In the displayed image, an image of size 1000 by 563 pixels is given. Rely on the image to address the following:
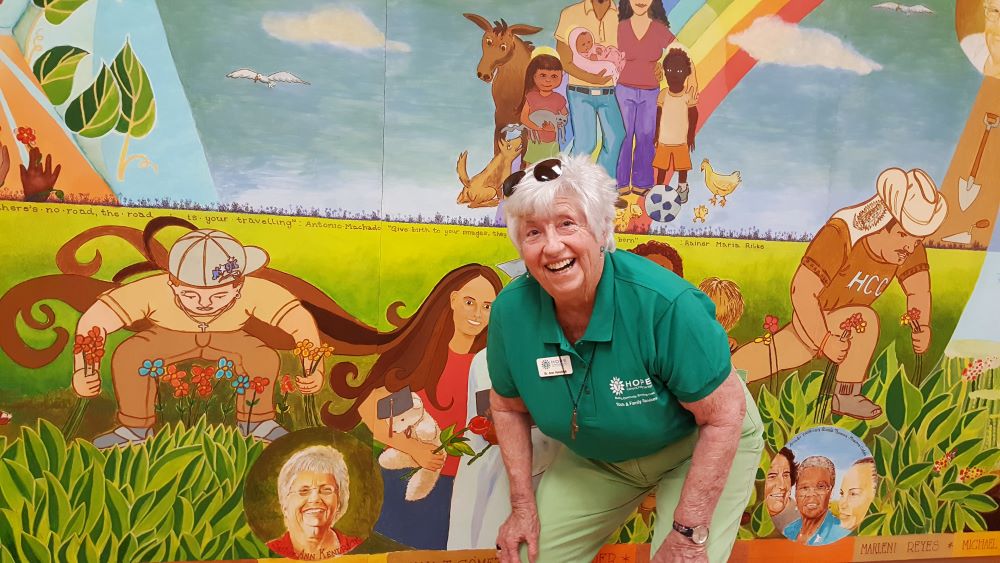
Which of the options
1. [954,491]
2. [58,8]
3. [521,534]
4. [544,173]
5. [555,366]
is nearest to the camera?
[544,173]

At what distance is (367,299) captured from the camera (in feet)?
8.78

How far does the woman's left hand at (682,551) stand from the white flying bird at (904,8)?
2254mm

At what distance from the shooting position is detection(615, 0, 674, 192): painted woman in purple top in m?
2.77

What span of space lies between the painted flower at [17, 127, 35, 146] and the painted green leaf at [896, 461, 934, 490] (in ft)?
11.6

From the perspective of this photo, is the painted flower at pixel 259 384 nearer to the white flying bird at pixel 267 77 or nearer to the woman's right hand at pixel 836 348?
the white flying bird at pixel 267 77

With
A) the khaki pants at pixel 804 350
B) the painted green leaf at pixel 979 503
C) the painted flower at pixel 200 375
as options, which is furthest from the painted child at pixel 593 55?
the painted green leaf at pixel 979 503

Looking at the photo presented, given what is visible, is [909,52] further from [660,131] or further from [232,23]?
[232,23]

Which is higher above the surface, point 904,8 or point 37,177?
point 904,8

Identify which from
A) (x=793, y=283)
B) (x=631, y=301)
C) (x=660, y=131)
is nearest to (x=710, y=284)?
(x=793, y=283)

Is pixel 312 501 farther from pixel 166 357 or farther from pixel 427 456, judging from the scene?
pixel 166 357

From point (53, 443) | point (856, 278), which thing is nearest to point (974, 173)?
point (856, 278)

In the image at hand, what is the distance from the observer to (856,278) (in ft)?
9.94

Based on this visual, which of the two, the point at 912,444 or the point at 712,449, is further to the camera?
the point at 912,444

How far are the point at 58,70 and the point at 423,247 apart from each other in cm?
133
